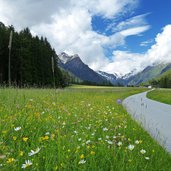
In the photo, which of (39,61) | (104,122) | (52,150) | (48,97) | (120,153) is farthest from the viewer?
(39,61)

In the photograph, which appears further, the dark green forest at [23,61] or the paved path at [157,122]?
the dark green forest at [23,61]

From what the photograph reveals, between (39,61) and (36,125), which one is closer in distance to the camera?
(36,125)

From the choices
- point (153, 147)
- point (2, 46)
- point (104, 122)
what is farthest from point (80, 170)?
point (2, 46)

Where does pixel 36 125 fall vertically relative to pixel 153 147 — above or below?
above

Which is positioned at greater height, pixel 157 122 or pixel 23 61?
pixel 23 61

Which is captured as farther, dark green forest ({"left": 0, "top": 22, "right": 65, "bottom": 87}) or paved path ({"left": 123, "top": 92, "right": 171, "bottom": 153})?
dark green forest ({"left": 0, "top": 22, "right": 65, "bottom": 87})

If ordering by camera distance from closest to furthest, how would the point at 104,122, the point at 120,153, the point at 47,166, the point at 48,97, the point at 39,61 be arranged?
the point at 47,166, the point at 120,153, the point at 104,122, the point at 48,97, the point at 39,61

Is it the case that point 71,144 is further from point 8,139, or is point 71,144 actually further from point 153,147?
point 153,147

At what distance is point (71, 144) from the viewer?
387 cm

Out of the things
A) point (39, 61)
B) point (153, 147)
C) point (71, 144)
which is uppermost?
point (39, 61)

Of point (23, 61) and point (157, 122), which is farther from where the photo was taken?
point (23, 61)

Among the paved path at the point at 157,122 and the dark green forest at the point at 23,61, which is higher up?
the dark green forest at the point at 23,61

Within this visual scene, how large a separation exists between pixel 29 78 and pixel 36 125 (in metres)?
52.5

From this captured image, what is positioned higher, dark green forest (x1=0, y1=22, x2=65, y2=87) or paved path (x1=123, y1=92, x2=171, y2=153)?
dark green forest (x1=0, y1=22, x2=65, y2=87)
